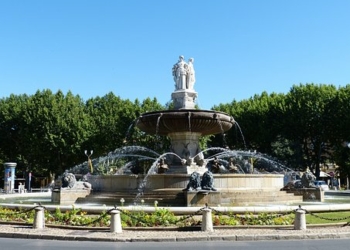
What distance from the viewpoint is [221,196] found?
56.6ft

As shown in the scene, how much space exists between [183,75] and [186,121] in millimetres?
4530

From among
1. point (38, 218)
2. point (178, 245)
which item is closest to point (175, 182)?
point (38, 218)

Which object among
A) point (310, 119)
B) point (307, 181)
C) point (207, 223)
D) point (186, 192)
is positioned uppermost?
point (310, 119)

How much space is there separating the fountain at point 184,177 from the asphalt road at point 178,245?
5.23 metres

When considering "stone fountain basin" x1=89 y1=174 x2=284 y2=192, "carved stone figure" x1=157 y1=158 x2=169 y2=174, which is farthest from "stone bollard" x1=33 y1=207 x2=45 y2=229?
"carved stone figure" x1=157 y1=158 x2=169 y2=174

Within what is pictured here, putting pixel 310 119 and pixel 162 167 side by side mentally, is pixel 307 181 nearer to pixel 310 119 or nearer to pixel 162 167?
pixel 162 167

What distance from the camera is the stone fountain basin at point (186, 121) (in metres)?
22.6

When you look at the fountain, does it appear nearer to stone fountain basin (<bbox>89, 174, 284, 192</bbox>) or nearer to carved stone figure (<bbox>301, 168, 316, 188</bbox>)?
stone fountain basin (<bbox>89, 174, 284, 192</bbox>)

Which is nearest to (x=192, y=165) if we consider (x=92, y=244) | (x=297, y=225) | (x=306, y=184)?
(x=306, y=184)

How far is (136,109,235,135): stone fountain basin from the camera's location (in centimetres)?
2261

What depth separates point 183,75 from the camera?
26.4 m

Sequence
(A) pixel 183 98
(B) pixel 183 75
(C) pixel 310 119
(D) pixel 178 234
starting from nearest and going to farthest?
(D) pixel 178 234
(A) pixel 183 98
(B) pixel 183 75
(C) pixel 310 119

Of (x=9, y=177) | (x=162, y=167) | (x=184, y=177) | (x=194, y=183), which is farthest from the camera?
(x=9, y=177)

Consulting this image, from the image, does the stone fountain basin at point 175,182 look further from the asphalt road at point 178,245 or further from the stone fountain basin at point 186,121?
the asphalt road at point 178,245
